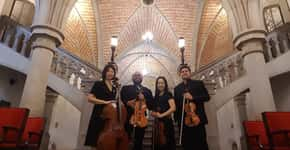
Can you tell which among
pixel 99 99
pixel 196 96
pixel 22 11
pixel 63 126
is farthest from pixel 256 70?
pixel 22 11

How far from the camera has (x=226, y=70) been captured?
7.30 meters

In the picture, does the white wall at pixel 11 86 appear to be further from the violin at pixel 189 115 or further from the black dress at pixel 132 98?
the violin at pixel 189 115

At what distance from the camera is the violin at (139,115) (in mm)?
3213

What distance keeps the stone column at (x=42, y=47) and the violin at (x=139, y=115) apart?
2.10m

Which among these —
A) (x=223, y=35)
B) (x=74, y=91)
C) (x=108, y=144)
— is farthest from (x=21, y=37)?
(x=223, y=35)

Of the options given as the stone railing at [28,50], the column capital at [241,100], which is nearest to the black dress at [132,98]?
the stone railing at [28,50]

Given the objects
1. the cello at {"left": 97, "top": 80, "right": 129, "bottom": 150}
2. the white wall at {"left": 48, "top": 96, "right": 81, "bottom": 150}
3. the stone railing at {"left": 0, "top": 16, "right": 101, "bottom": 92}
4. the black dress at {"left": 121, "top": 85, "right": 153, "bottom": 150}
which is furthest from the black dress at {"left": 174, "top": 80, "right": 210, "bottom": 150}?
the white wall at {"left": 48, "top": 96, "right": 81, "bottom": 150}

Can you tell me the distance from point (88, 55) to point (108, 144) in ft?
32.7

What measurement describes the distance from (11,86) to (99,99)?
5.91m

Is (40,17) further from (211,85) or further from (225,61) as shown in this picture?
(225,61)

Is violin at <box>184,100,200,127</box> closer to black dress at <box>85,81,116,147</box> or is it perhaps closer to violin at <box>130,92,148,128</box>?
violin at <box>130,92,148,128</box>

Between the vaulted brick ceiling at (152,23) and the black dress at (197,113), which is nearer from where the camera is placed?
the black dress at (197,113)

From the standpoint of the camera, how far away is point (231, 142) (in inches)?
322

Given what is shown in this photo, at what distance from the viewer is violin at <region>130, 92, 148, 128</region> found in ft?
10.5
